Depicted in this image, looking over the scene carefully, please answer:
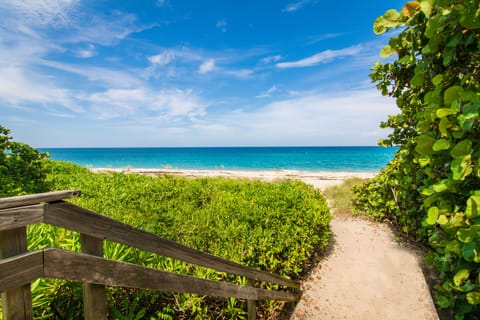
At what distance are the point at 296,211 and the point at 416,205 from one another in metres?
3.04

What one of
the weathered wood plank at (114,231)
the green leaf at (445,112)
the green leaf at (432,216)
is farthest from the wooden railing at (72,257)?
the green leaf at (445,112)

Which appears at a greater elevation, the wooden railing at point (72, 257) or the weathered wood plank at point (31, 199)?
the weathered wood plank at point (31, 199)

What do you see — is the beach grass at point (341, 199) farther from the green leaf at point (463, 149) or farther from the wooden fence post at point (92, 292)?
the wooden fence post at point (92, 292)

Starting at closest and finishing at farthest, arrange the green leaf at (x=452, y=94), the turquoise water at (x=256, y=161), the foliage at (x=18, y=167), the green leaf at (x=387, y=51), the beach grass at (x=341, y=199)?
the green leaf at (x=452, y=94), the green leaf at (x=387, y=51), the foliage at (x=18, y=167), the beach grass at (x=341, y=199), the turquoise water at (x=256, y=161)

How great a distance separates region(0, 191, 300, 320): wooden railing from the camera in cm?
95

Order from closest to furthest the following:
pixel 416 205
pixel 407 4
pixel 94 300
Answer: pixel 94 300 < pixel 407 4 < pixel 416 205

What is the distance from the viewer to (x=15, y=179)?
17.1ft

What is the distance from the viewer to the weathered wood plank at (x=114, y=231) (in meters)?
1.11

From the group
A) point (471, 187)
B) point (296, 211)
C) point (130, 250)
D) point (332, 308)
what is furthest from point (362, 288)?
point (130, 250)

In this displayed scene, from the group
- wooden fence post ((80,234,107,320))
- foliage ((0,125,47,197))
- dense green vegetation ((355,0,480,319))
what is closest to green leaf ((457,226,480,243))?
dense green vegetation ((355,0,480,319))

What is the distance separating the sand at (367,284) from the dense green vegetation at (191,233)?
1.61 feet

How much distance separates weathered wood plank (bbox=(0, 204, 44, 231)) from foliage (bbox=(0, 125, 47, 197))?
16.6ft

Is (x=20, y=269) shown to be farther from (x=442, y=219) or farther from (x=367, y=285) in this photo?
(x=367, y=285)

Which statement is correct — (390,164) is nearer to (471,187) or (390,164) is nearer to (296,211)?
(296,211)
